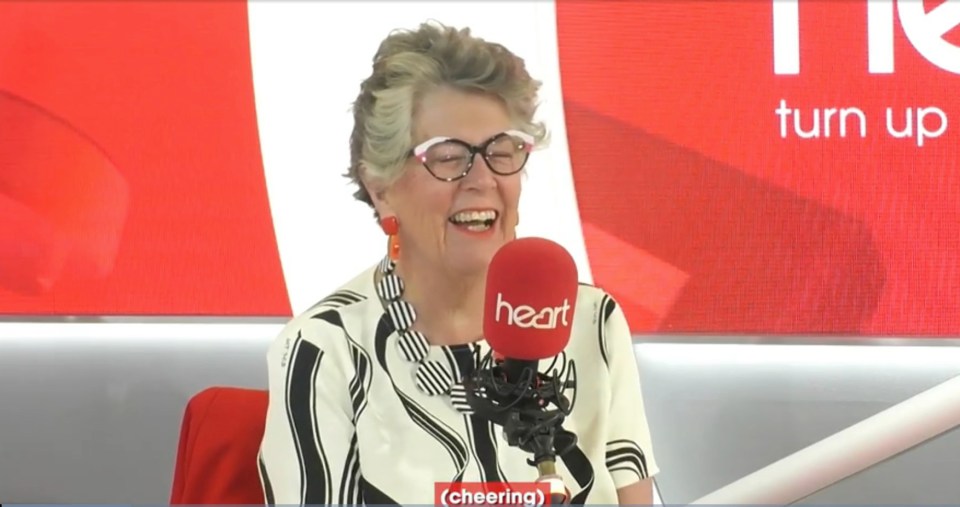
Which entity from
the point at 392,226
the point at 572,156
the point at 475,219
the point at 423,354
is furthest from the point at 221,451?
the point at 572,156

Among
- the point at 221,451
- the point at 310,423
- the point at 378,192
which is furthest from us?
the point at 378,192

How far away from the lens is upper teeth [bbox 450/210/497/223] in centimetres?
193

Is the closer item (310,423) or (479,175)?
(310,423)

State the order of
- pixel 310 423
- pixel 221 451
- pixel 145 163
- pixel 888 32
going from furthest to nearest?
1. pixel 145 163
2. pixel 888 32
3. pixel 221 451
4. pixel 310 423

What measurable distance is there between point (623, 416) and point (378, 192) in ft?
1.94

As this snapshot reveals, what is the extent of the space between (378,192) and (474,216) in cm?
20

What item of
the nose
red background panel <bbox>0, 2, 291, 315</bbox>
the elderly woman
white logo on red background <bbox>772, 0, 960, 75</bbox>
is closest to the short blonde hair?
the elderly woman

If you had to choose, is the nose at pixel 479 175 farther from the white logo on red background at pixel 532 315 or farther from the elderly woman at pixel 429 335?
the white logo on red background at pixel 532 315

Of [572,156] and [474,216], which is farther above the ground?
[572,156]

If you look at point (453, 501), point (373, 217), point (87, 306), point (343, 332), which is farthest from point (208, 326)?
point (453, 501)

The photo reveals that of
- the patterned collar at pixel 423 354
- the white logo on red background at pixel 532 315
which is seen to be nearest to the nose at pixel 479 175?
the patterned collar at pixel 423 354

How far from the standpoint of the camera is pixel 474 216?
1.94 m

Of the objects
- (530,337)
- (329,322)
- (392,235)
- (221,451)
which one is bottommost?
(221,451)

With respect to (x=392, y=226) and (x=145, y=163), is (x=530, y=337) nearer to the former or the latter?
(x=392, y=226)
